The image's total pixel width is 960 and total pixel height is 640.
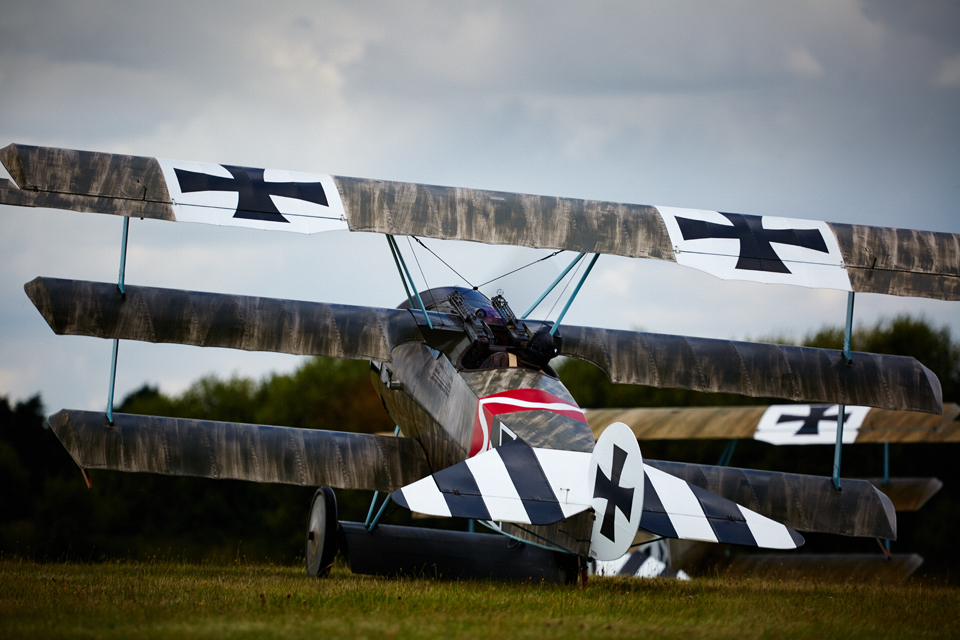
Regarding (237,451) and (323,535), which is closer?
(323,535)

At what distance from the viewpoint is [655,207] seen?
26.4 ft

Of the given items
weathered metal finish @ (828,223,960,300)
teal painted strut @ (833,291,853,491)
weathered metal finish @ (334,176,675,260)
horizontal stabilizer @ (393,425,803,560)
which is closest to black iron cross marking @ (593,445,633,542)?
horizontal stabilizer @ (393,425,803,560)

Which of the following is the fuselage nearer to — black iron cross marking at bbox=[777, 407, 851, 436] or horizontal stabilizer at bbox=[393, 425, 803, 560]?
horizontal stabilizer at bbox=[393, 425, 803, 560]

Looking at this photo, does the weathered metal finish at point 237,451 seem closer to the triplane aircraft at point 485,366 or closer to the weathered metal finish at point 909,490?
the triplane aircraft at point 485,366

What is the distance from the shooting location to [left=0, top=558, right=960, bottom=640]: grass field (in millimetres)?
4289

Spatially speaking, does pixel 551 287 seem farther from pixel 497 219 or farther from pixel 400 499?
pixel 400 499

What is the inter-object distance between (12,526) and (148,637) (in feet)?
66.1

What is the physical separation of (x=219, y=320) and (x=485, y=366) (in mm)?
2682

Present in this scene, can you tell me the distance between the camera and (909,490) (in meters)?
14.7

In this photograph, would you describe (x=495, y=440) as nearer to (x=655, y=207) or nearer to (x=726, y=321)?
(x=655, y=207)

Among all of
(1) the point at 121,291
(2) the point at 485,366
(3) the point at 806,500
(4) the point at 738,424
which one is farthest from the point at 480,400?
(4) the point at 738,424

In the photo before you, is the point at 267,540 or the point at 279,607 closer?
the point at 279,607

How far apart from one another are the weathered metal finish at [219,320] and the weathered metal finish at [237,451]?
851 mm

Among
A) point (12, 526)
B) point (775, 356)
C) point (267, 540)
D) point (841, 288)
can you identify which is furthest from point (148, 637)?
point (267, 540)
